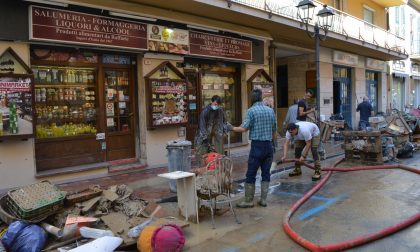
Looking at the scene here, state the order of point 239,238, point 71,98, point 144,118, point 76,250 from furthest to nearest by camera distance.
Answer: point 144,118 → point 71,98 → point 239,238 → point 76,250

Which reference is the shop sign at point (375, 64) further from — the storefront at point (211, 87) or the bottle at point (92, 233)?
the bottle at point (92, 233)

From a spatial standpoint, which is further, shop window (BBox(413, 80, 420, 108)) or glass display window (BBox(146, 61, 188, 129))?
shop window (BBox(413, 80, 420, 108))

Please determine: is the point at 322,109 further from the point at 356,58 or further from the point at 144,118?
the point at 144,118

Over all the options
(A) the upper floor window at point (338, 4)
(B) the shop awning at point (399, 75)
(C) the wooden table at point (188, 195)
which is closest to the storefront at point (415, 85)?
(B) the shop awning at point (399, 75)

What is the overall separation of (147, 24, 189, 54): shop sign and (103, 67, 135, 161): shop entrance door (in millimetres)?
929

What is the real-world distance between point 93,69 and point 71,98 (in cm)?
84

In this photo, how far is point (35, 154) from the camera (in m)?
7.93

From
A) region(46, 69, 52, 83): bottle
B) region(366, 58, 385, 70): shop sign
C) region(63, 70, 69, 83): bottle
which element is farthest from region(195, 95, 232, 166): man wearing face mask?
region(366, 58, 385, 70): shop sign

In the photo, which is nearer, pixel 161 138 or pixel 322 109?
pixel 161 138

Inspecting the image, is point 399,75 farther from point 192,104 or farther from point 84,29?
point 84,29

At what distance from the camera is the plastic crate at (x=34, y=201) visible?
480 cm

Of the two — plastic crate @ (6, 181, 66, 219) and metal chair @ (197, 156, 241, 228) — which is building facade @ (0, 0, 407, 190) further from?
metal chair @ (197, 156, 241, 228)

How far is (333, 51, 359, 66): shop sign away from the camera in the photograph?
1748 cm

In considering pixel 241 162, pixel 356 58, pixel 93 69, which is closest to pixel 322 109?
pixel 356 58
